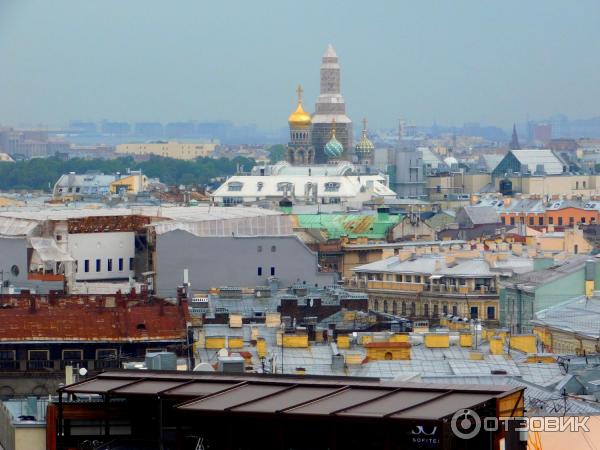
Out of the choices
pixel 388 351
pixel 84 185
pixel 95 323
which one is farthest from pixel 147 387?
pixel 84 185

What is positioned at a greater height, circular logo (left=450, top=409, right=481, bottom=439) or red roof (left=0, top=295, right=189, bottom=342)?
circular logo (left=450, top=409, right=481, bottom=439)

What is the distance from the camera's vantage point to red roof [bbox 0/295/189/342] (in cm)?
3881

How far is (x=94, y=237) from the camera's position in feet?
199

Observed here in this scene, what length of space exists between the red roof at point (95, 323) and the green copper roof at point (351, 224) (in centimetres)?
3681

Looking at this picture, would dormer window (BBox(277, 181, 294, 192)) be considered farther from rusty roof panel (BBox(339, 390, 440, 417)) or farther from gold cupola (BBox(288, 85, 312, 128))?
rusty roof panel (BBox(339, 390, 440, 417))

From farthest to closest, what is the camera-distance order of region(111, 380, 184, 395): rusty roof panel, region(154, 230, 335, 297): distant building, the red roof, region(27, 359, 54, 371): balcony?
region(154, 230, 335, 297): distant building < the red roof < region(27, 359, 54, 371): balcony < region(111, 380, 184, 395): rusty roof panel

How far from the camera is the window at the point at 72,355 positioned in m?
38.2

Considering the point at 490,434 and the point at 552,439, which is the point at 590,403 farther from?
the point at 490,434

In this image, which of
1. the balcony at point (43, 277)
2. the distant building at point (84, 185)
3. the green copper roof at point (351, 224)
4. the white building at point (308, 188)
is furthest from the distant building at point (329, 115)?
the balcony at point (43, 277)

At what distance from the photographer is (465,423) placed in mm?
20031

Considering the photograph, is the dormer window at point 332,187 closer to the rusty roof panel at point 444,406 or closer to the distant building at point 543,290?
the distant building at point 543,290

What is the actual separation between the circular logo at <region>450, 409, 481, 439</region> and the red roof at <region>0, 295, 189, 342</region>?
18634mm

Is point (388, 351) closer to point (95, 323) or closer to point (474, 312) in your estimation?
point (95, 323)

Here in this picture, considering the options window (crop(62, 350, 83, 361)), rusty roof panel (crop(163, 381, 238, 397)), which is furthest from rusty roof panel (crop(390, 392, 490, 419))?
window (crop(62, 350, 83, 361))
